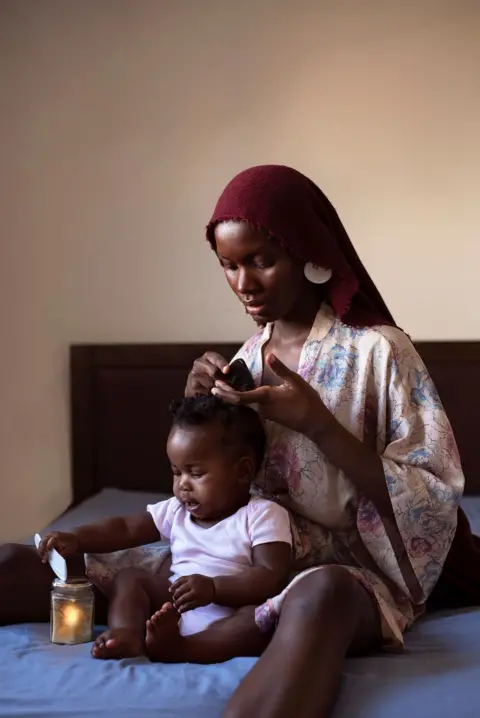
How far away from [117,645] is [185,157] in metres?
1.87

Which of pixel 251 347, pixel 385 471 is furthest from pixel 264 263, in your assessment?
pixel 385 471

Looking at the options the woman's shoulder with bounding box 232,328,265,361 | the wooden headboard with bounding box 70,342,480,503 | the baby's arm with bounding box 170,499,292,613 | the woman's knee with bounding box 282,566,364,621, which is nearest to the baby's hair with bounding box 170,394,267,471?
the baby's arm with bounding box 170,499,292,613

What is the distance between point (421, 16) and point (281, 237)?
63.8 inches

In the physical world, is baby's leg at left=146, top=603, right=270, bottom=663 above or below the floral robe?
below

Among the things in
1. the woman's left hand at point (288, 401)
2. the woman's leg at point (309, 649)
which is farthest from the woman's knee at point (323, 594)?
the woman's left hand at point (288, 401)

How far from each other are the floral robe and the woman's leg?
6.4 inches

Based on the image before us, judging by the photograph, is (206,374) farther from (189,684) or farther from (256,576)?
(189,684)

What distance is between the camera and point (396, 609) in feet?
4.66

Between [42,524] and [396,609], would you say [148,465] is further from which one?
[396,609]

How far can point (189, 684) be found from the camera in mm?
1170

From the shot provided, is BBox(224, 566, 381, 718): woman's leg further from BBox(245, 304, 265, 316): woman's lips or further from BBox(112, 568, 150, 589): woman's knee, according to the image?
BBox(245, 304, 265, 316): woman's lips

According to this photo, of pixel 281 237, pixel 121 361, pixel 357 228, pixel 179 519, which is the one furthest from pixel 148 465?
pixel 281 237

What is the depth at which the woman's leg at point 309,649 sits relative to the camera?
1047 mm

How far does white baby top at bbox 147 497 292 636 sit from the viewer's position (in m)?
1.36
